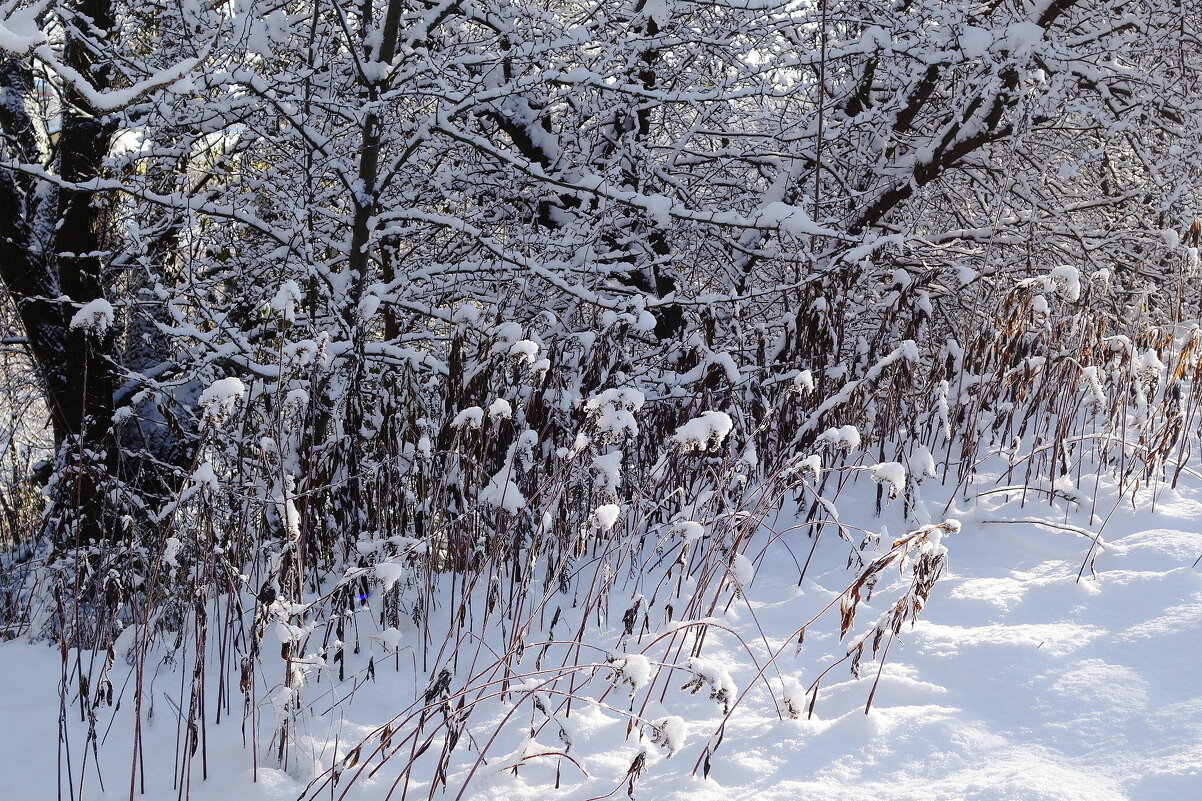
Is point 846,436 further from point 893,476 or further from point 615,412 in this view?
point 615,412

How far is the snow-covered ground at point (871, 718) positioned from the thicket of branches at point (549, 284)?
23 cm

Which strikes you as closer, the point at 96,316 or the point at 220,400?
the point at 220,400

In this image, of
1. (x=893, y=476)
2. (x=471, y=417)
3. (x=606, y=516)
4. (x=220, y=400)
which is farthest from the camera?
(x=471, y=417)

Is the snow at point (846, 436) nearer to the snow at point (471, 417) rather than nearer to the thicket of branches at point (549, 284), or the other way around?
the thicket of branches at point (549, 284)

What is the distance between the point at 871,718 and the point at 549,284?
9.40 feet

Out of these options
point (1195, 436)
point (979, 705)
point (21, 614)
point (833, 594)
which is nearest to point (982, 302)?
point (1195, 436)

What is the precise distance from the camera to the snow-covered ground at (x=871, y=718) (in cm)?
200

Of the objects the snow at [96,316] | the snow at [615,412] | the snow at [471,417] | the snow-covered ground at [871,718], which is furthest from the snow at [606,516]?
the snow at [96,316]

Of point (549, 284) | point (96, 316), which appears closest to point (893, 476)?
point (96, 316)

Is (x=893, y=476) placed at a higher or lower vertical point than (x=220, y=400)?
lower

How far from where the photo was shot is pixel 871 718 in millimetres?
2209

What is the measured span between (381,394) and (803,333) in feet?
6.17

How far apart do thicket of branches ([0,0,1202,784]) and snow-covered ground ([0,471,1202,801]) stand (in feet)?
0.75

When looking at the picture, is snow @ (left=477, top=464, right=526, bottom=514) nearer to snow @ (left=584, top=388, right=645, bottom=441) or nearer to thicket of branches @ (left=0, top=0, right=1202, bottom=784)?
thicket of branches @ (left=0, top=0, right=1202, bottom=784)
